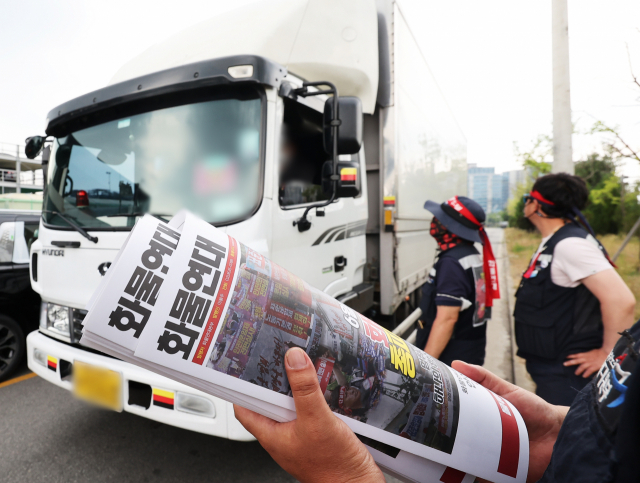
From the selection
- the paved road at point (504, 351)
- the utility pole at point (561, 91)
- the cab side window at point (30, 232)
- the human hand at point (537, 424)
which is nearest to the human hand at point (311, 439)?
the human hand at point (537, 424)

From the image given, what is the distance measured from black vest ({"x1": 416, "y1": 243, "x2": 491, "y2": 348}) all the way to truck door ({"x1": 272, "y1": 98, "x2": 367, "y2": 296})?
0.68 m

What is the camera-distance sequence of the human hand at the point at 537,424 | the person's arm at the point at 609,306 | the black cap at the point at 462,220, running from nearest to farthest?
1. the human hand at the point at 537,424
2. the person's arm at the point at 609,306
3. the black cap at the point at 462,220

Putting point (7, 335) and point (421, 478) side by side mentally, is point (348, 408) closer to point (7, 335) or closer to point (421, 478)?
point (421, 478)

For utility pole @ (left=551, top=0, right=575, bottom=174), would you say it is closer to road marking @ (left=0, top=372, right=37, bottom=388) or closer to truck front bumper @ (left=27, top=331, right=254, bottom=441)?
truck front bumper @ (left=27, top=331, right=254, bottom=441)

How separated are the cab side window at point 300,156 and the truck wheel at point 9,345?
330cm

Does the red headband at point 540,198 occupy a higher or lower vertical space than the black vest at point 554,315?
higher

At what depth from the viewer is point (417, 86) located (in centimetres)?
429

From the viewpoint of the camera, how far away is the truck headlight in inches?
94.0

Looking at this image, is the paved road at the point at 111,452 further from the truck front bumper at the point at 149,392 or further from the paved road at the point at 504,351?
the paved road at the point at 504,351

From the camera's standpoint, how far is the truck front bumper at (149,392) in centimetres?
188

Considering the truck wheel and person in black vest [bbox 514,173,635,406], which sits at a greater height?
person in black vest [bbox 514,173,635,406]

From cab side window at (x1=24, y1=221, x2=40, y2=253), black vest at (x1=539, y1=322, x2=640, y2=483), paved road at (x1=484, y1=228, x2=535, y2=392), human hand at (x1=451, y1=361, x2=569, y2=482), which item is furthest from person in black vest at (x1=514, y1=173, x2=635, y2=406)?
cab side window at (x1=24, y1=221, x2=40, y2=253)

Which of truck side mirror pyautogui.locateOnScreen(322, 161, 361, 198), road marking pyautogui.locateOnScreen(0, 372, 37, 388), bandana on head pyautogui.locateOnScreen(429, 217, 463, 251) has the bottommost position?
road marking pyautogui.locateOnScreen(0, 372, 37, 388)

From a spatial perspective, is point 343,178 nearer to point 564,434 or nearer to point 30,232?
point 564,434
